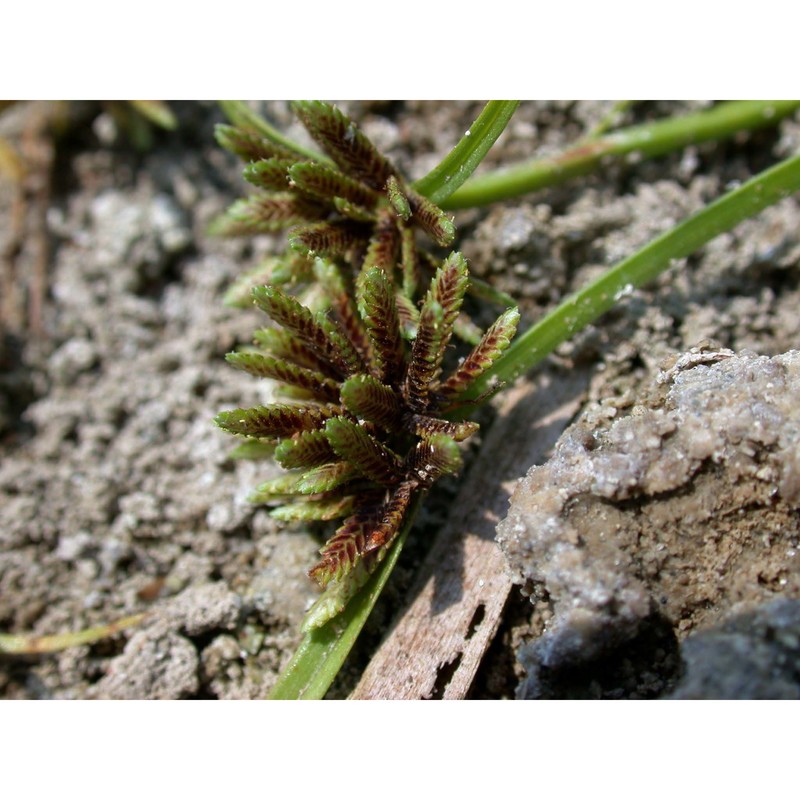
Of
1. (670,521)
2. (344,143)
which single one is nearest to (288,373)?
(344,143)

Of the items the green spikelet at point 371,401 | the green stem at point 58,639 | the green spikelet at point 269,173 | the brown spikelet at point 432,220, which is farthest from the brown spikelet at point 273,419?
the green stem at point 58,639

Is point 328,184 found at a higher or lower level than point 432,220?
higher

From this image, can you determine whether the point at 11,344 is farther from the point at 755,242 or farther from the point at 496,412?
the point at 755,242

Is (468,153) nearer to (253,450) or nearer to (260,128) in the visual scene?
(260,128)

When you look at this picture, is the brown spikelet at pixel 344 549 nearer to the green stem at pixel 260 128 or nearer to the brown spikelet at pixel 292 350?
the brown spikelet at pixel 292 350

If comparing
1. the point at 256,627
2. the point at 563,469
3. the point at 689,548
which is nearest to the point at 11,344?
the point at 256,627

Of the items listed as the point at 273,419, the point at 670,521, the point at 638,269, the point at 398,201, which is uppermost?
the point at 398,201
